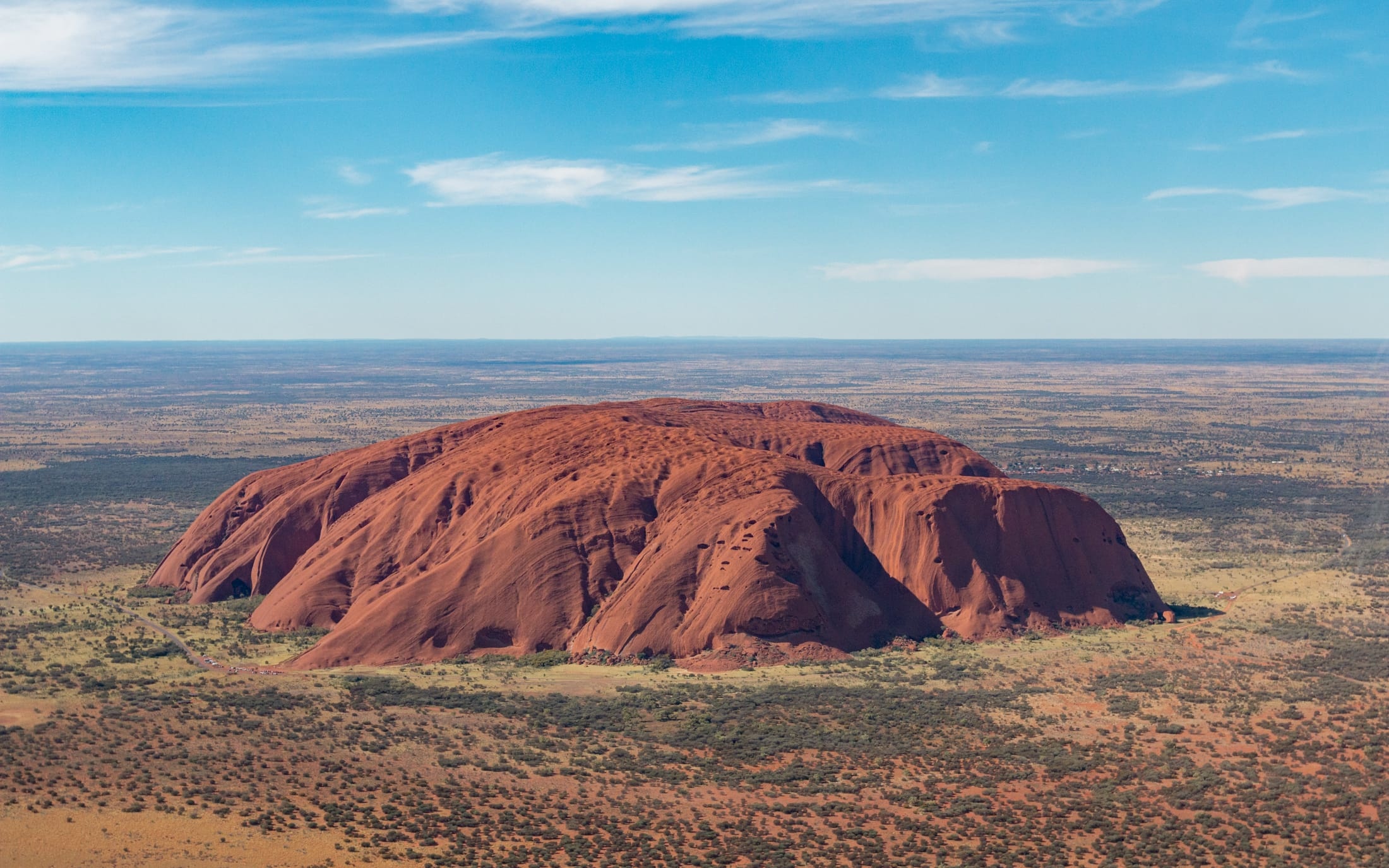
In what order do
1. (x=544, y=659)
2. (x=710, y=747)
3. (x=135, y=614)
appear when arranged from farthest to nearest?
(x=135, y=614), (x=544, y=659), (x=710, y=747)

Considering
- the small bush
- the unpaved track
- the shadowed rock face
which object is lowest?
the unpaved track

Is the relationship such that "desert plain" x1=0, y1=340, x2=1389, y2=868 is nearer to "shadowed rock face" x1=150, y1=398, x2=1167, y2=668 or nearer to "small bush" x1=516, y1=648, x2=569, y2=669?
"small bush" x1=516, y1=648, x2=569, y2=669

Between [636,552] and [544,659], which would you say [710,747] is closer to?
[544,659]

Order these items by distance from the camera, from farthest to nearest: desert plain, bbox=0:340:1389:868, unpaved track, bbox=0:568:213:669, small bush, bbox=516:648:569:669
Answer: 1. unpaved track, bbox=0:568:213:669
2. small bush, bbox=516:648:569:669
3. desert plain, bbox=0:340:1389:868

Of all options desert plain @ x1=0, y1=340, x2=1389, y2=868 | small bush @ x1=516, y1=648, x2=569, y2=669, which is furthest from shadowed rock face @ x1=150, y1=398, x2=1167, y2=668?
desert plain @ x1=0, y1=340, x2=1389, y2=868

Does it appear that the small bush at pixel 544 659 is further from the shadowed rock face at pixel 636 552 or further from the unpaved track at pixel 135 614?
the unpaved track at pixel 135 614

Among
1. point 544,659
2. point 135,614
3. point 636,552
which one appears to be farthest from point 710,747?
point 135,614

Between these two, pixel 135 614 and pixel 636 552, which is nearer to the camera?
pixel 636 552

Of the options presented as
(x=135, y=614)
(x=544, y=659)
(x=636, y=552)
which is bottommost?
(x=135, y=614)

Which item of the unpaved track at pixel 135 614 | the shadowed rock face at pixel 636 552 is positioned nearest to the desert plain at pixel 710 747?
the unpaved track at pixel 135 614
